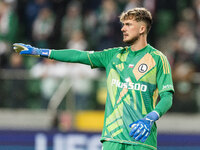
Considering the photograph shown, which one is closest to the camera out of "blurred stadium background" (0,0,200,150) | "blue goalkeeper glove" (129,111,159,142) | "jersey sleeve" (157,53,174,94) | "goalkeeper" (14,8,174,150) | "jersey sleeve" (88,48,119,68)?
"blue goalkeeper glove" (129,111,159,142)

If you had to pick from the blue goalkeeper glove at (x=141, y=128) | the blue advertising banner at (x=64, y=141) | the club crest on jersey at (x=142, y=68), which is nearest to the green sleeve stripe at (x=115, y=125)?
the blue goalkeeper glove at (x=141, y=128)

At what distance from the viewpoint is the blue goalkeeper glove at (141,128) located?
15.1 ft

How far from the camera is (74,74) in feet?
33.6

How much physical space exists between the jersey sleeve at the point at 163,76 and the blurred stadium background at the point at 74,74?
4253 millimetres

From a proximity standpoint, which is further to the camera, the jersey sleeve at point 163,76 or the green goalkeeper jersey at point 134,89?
the green goalkeeper jersey at point 134,89

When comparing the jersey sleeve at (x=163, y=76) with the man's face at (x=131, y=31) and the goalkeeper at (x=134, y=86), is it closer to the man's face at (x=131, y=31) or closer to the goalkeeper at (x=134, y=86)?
the goalkeeper at (x=134, y=86)

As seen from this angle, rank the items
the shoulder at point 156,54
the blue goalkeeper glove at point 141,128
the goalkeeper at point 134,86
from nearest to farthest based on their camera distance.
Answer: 1. the blue goalkeeper glove at point 141,128
2. the goalkeeper at point 134,86
3. the shoulder at point 156,54

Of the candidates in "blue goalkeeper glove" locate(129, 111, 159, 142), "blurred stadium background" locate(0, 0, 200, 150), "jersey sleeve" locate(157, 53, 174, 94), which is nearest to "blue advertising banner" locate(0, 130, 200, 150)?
"blurred stadium background" locate(0, 0, 200, 150)

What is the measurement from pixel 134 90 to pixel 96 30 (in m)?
7.25

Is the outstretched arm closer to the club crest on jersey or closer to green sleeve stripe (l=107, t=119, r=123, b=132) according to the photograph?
the club crest on jersey

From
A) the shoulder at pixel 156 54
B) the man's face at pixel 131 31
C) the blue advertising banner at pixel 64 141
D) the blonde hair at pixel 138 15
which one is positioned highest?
the blonde hair at pixel 138 15

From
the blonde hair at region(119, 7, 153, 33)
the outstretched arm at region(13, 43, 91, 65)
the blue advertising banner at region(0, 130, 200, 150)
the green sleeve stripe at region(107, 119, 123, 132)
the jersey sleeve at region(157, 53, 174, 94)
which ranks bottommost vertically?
the green sleeve stripe at region(107, 119, 123, 132)

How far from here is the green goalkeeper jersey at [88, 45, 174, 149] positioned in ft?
16.5

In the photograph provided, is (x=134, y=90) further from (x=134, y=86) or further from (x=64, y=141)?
(x=64, y=141)
